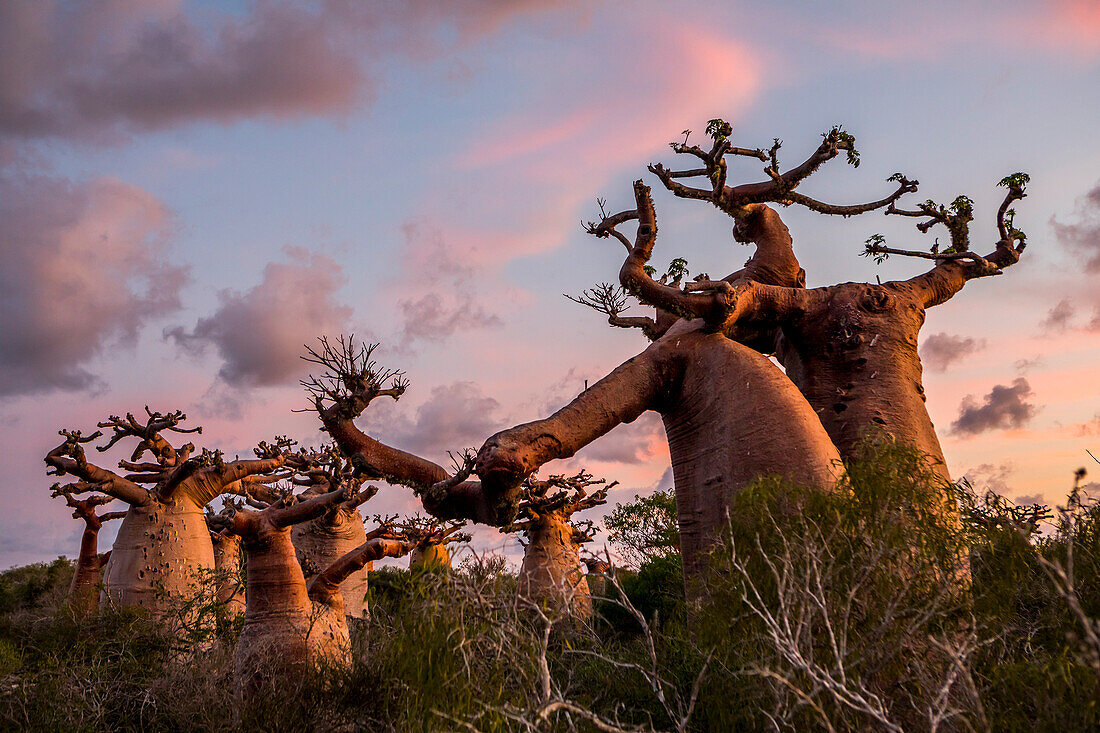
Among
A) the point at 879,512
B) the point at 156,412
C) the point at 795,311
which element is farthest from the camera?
the point at 156,412

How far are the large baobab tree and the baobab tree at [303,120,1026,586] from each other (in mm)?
6735

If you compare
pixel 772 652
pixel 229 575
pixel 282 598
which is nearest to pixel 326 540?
Result: pixel 229 575

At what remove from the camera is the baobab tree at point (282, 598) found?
608 cm

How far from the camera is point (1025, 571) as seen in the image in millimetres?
4992

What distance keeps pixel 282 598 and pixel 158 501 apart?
247 inches

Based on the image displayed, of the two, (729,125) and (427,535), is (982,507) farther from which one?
(427,535)

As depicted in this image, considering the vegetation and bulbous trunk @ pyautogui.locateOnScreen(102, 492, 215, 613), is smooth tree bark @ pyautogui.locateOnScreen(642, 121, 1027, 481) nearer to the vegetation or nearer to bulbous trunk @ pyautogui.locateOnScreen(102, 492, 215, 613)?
the vegetation

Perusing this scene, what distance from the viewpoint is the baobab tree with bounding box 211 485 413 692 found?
6.08 metres

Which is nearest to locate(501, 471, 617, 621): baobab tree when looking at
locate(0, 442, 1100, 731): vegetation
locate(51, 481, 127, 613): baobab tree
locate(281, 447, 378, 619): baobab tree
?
locate(281, 447, 378, 619): baobab tree

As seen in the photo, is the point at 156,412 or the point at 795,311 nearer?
the point at 795,311

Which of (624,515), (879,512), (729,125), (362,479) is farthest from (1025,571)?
(624,515)

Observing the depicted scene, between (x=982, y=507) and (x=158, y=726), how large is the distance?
619 centimetres

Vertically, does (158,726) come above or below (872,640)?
below

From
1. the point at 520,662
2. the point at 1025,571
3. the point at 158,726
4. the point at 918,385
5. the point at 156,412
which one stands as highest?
the point at 156,412
